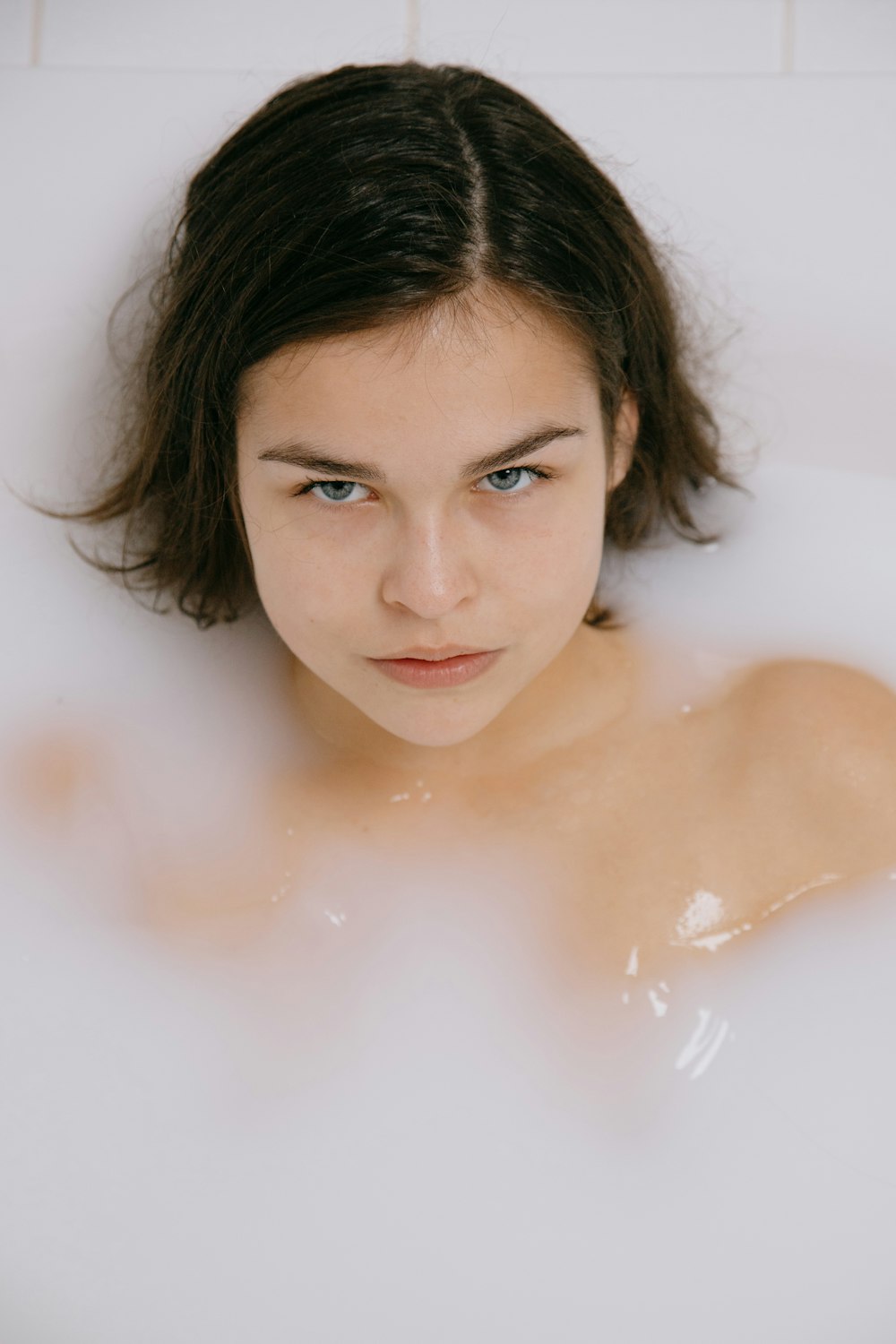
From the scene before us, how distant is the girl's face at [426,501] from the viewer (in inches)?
30.1

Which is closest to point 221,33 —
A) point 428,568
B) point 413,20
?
point 413,20

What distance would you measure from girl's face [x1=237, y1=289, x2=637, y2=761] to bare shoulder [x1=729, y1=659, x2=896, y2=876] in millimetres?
208

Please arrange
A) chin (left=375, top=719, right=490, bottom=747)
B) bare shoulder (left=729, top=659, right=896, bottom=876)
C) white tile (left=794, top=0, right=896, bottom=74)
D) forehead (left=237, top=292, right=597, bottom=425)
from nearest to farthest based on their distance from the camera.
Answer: forehead (left=237, top=292, right=597, bottom=425)
chin (left=375, top=719, right=490, bottom=747)
bare shoulder (left=729, top=659, right=896, bottom=876)
white tile (left=794, top=0, right=896, bottom=74)

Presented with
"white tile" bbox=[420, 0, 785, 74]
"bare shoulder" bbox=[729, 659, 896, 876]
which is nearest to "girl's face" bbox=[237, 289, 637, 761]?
"bare shoulder" bbox=[729, 659, 896, 876]

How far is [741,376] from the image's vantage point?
1092mm

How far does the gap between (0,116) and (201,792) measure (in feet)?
1.71

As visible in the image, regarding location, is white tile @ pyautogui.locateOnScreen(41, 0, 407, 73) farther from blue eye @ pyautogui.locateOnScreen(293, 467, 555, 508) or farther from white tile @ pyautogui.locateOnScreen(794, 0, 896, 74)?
blue eye @ pyautogui.locateOnScreen(293, 467, 555, 508)

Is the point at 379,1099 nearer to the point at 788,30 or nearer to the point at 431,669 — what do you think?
the point at 431,669

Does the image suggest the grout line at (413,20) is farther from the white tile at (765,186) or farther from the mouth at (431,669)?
the mouth at (431,669)

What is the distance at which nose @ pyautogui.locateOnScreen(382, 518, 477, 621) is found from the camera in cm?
77

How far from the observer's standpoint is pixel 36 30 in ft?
3.58

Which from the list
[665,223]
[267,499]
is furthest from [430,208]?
[665,223]

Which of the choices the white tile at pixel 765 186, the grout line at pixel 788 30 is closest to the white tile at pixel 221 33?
the white tile at pixel 765 186

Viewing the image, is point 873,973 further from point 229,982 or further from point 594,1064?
point 229,982
